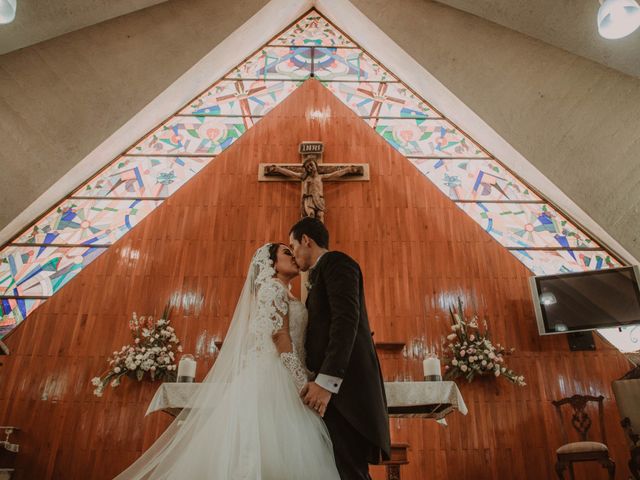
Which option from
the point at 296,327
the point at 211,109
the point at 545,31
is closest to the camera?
the point at 296,327

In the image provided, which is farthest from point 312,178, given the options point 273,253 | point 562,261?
point 273,253

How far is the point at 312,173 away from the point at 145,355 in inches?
101

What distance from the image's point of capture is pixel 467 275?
5.32 meters

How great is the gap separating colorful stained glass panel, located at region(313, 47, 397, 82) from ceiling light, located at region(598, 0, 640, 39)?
156 inches

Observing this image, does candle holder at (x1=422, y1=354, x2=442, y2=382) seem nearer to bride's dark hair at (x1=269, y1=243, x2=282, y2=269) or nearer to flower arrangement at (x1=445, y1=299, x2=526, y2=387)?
flower arrangement at (x1=445, y1=299, x2=526, y2=387)

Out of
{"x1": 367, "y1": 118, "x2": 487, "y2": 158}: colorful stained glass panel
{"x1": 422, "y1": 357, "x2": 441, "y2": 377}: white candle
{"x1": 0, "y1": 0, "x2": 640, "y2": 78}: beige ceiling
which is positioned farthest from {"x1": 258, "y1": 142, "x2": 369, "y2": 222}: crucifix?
{"x1": 422, "y1": 357, "x2": 441, "y2": 377}: white candle

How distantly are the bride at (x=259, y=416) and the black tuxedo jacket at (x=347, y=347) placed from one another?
11cm

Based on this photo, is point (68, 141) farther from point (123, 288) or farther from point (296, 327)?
point (296, 327)

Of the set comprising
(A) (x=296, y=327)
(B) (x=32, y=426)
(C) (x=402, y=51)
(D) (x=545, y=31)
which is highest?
(C) (x=402, y=51)

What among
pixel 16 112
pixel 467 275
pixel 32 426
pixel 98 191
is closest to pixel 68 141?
pixel 16 112

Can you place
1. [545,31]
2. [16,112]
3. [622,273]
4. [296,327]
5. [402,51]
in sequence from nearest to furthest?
1. [296,327]
2. [545,31]
3. [16,112]
4. [622,273]
5. [402,51]

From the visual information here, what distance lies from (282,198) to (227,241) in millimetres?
811

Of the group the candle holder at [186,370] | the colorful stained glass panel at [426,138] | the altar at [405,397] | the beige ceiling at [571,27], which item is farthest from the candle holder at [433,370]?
the colorful stained glass panel at [426,138]

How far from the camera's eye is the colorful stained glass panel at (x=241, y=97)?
6316mm
